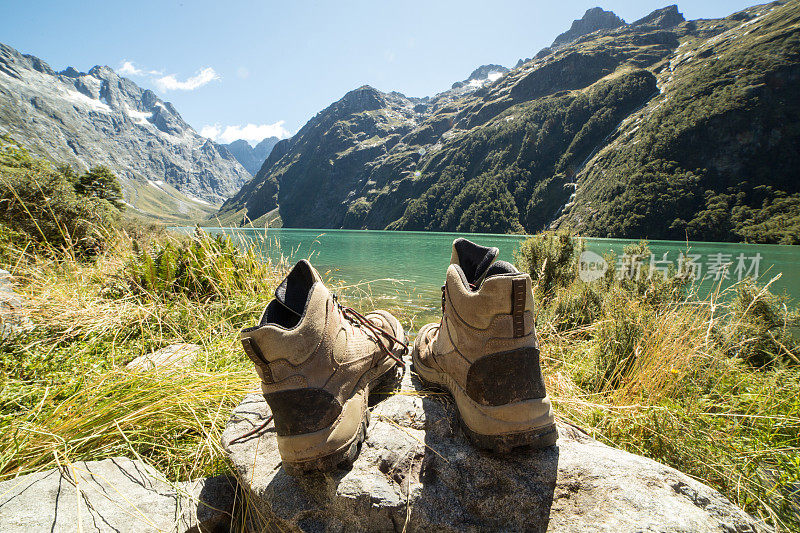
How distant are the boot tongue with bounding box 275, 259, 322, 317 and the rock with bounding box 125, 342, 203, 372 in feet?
3.79

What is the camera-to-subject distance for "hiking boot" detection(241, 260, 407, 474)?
54.1 inches

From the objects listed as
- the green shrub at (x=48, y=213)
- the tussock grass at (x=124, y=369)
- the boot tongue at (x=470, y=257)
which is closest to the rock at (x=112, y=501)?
the tussock grass at (x=124, y=369)

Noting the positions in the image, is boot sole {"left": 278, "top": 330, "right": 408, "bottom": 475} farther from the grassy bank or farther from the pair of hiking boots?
the grassy bank

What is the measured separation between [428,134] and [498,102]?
3834 centimetres

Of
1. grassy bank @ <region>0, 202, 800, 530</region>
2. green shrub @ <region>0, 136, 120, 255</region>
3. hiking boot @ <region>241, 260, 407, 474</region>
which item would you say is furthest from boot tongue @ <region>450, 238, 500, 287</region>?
green shrub @ <region>0, 136, 120, 255</region>

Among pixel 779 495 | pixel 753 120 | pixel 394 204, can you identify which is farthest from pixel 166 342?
pixel 394 204

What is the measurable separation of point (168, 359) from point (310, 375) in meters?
1.79

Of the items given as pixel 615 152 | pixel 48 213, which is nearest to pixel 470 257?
pixel 48 213

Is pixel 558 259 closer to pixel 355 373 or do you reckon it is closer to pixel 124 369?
pixel 355 373

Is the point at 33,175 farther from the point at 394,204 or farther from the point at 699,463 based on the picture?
the point at 394,204

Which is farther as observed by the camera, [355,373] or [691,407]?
[691,407]

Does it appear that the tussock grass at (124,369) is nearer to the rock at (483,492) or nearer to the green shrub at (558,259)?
the rock at (483,492)

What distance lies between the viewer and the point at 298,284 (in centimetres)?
175

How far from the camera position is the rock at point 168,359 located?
2.25 meters
